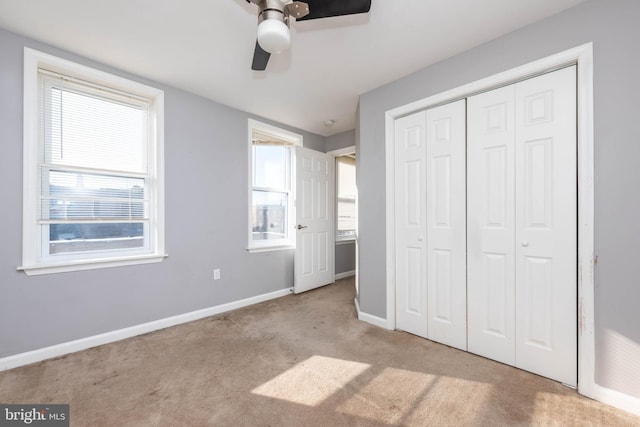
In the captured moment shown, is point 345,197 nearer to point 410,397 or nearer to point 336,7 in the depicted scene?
point 410,397

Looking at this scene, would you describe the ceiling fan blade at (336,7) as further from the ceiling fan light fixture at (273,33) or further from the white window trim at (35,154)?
the white window trim at (35,154)

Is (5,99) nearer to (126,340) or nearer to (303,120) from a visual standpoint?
(126,340)

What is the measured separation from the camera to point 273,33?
4.42 feet

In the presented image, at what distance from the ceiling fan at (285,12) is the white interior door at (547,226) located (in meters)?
1.43

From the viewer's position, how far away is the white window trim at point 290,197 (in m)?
3.50

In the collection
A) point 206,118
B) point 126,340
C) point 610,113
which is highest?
point 206,118

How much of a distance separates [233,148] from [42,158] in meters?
1.67

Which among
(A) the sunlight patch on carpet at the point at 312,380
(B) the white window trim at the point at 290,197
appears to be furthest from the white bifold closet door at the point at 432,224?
(B) the white window trim at the point at 290,197

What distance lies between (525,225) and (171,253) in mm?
3110

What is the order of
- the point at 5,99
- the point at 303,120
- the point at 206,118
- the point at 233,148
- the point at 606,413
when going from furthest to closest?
the point at 303,120
the point at 233,148
the point at 206,118
the point at 5,99
the point at 606,413

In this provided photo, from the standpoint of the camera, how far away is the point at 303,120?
148 inches

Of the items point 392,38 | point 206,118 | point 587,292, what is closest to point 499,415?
point 587,292

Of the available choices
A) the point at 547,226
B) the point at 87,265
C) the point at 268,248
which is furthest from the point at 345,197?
the point at 87,265

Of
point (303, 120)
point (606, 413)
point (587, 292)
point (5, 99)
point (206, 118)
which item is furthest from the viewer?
point (303, 120)
